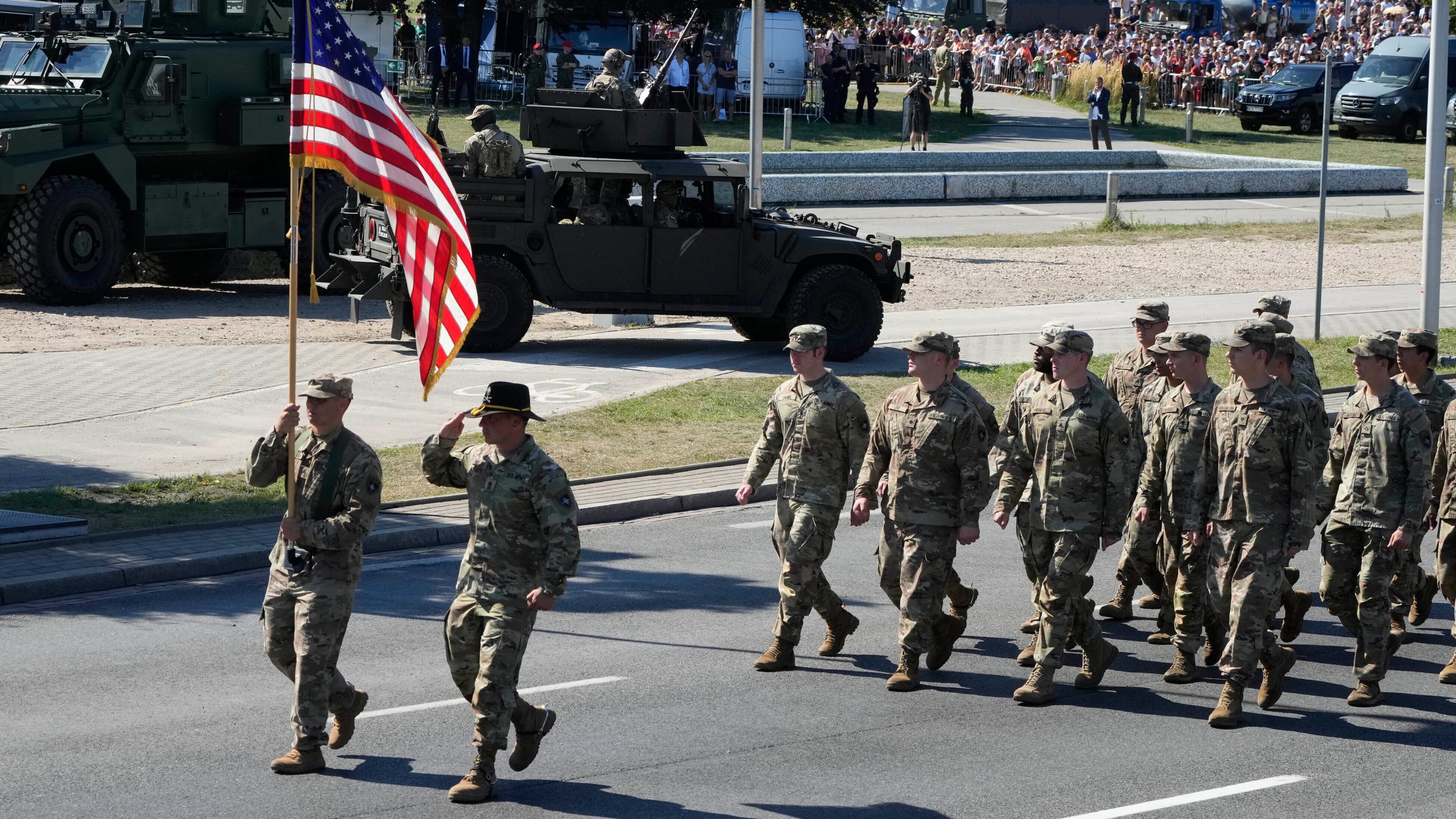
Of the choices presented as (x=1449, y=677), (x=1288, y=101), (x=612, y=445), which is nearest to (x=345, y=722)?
(x=1449, y=677)

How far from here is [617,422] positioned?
16234 millimetres

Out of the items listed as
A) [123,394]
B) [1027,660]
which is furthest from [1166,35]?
[1027,660]

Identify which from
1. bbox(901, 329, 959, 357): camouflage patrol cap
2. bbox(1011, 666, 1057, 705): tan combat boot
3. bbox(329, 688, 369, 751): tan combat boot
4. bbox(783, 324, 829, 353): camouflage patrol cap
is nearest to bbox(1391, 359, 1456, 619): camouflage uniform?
bbox(1011, 666, 1057, 705): tan combat boot

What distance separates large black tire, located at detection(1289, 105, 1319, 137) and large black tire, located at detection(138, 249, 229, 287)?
3435 centimetres

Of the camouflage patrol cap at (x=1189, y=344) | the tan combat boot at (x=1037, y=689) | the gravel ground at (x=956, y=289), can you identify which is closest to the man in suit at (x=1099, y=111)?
the gravel ground at (x=956, y=289)

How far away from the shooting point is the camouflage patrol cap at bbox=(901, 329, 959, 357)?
918 cm

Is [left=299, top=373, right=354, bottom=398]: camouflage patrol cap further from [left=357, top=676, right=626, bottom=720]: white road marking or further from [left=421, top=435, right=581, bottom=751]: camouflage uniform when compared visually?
[left=357, top=676, right=626, bottom=720]: white road marking

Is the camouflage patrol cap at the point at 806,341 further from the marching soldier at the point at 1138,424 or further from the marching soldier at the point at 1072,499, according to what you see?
the marching soldier at the point at 1138,424

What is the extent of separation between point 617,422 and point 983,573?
201 inches

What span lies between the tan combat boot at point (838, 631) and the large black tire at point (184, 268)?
16359 millimetres

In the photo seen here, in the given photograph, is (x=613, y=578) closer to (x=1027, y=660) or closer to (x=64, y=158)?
(x=1027, y=660)

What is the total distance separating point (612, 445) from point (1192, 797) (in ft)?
27.3

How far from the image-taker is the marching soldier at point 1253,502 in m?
8.69

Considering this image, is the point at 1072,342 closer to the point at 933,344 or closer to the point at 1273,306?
the point at 933,344
